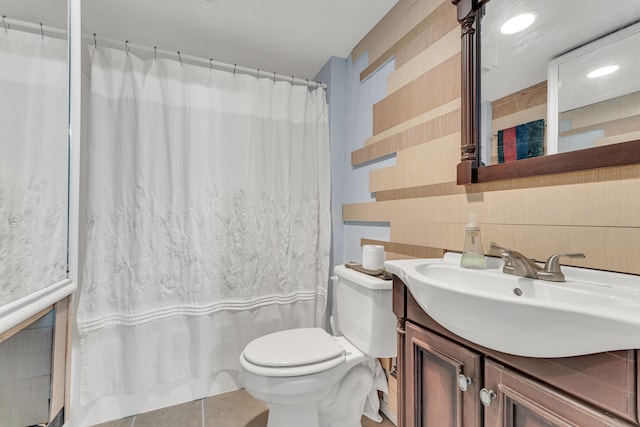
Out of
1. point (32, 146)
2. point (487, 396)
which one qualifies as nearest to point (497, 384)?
point (487, 396)

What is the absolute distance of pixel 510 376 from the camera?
63cm

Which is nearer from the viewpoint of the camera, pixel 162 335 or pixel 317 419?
pixel 317 419

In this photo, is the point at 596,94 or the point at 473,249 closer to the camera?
the point at 596,94

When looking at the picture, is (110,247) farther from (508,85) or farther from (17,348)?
(508,85)

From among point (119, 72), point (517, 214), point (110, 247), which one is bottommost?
point (110, 247)

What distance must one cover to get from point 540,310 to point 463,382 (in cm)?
32

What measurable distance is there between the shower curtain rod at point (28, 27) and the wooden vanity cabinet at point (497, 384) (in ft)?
4.62

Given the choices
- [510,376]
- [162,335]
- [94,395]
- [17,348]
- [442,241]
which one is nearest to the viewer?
[510,376]

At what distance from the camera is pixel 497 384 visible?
0.66 m

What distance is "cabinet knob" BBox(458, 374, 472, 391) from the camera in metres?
0.71

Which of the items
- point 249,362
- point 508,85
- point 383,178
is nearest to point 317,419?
point 249,362

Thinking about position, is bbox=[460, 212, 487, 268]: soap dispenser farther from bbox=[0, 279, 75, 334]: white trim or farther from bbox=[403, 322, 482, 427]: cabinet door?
bbox=[0, 279, 75, 334]: white trim

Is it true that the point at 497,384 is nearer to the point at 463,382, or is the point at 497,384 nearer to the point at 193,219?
the point at 463,382

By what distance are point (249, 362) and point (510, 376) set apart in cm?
97
